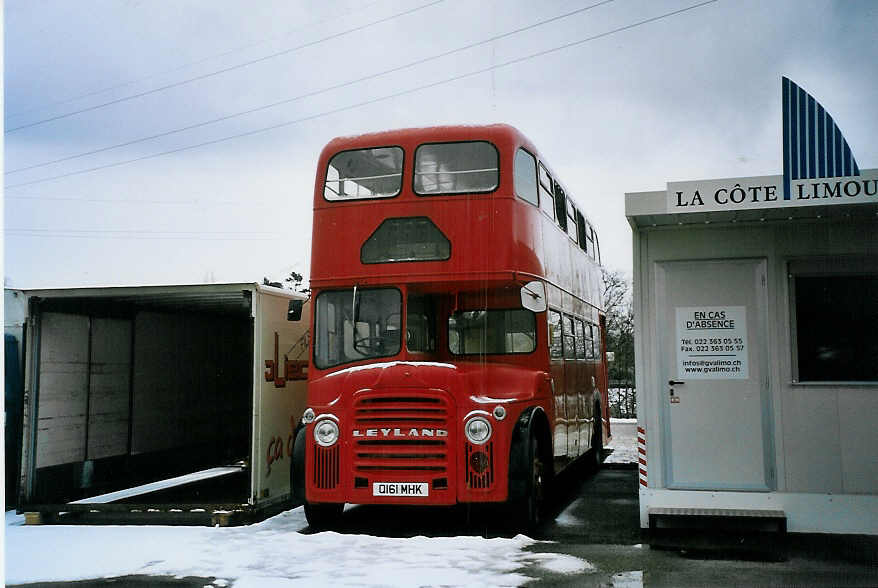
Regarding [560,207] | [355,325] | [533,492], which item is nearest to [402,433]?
[355,325]

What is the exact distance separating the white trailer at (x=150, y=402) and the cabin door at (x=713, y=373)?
4023 millimetres

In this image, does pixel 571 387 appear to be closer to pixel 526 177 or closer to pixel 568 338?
pixel 568 338

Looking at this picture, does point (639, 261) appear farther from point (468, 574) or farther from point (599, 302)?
point (599, 302)

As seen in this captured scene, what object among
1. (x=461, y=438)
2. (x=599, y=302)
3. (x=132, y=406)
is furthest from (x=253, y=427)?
(x=599, y=302)

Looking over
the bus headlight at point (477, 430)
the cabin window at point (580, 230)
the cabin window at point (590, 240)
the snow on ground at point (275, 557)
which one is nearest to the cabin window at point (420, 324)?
the bus headlight at point (477, 430)

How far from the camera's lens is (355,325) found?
9117 millimetres

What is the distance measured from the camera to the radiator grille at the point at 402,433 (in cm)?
841

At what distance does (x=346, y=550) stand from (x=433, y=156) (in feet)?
13.4

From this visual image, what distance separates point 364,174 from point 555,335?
2.85m

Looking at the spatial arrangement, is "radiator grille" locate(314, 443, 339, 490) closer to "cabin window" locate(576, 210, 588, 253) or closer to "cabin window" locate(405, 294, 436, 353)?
"cabin window" locate(405, 294, 436, 353)

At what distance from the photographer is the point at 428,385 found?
8484 millimetres

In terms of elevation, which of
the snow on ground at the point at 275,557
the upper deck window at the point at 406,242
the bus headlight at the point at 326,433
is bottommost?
the snow on ground at the point at 275,557

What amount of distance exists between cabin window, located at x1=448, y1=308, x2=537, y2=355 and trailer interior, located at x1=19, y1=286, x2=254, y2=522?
2.31 metres

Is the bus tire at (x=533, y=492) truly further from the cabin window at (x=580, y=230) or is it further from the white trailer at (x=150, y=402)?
the cabin window at (x=580, y=230)
